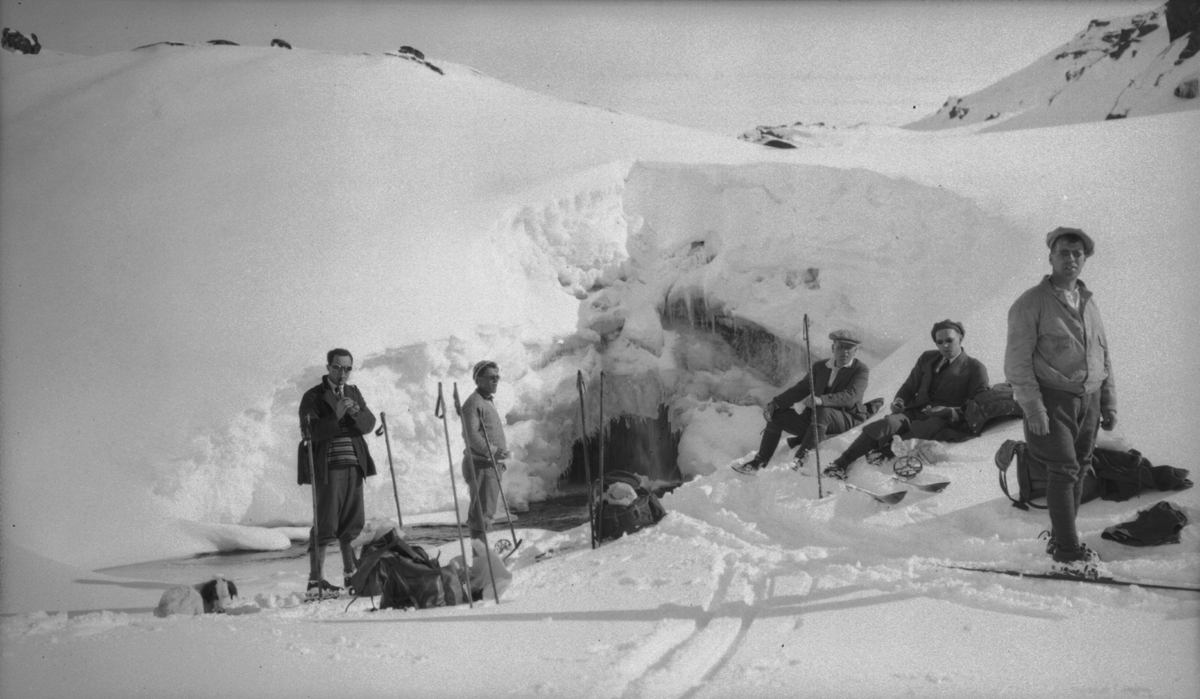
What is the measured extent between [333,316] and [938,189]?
6475mm

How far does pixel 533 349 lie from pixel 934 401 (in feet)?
15.7

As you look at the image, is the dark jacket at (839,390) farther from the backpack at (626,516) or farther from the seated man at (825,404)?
the backpack at (626,516)

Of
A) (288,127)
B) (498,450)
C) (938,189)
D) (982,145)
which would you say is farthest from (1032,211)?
(288,127)

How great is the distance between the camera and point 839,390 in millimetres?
6848

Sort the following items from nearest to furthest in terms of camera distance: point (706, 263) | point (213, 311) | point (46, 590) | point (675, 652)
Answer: point (675, 652)
point (46, 590)
point (213, 311)
point (706, 263)

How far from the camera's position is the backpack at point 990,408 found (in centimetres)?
610

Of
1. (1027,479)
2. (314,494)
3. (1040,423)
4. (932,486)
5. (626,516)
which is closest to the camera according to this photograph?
(1040,423)

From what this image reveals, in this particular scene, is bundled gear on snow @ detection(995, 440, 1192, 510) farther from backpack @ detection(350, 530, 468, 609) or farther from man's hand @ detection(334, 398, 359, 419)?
man's hand @ detection(334, 398, 359, 419)

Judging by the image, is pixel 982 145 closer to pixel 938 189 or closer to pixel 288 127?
pixel 938 189

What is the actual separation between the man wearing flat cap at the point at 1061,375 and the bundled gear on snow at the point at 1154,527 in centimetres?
23

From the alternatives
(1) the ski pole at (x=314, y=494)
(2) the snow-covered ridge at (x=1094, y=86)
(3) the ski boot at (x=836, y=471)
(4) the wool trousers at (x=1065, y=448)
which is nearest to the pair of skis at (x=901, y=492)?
(3) the ski boot at (x=836, y=471)

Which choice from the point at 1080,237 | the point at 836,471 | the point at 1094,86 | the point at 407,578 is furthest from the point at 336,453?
the point at 1094,86

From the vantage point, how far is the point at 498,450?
20.4 ft

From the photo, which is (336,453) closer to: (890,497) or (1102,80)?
(890,497)
